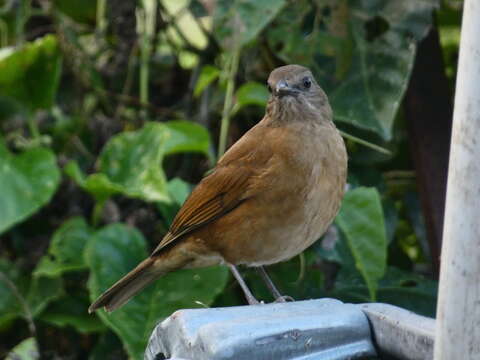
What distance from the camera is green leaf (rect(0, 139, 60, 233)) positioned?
3629mm

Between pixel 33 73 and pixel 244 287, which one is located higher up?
pixel 33 73

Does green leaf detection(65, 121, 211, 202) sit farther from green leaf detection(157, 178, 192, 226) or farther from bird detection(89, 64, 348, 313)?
bird detection(89, 64, 348, 313)

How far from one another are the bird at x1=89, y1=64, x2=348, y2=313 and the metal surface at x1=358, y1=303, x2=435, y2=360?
3.37 ft

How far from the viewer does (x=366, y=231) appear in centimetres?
331

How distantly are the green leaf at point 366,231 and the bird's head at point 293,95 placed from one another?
11.7 inches

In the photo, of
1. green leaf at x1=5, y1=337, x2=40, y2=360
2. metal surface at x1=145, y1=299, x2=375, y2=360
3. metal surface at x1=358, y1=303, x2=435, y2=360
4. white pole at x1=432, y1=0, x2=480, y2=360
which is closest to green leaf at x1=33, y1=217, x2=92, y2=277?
green leaf at x1=5, y1=337, x2=40, y2=360

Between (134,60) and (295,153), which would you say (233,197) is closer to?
(295,153)

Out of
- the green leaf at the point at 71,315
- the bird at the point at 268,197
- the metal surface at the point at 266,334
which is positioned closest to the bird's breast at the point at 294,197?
the bird at the point at 268,197

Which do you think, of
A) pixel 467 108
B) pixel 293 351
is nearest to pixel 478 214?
pixel 467 108

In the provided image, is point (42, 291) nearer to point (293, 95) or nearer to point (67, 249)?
point (67, 249)

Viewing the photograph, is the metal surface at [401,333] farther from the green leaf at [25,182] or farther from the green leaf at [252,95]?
the green leaf at [25,182]

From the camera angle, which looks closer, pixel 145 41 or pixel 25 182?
pixel 25 182

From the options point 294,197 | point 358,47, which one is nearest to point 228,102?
point 358,47

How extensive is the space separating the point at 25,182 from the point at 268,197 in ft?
3.44
